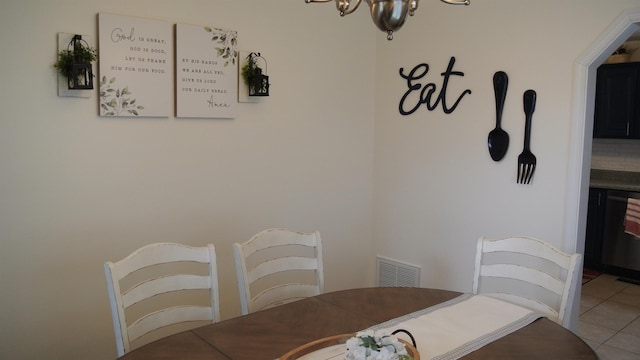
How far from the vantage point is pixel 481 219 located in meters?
3.43

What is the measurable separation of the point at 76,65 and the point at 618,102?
4.88 meters

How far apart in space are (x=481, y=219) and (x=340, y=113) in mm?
1229

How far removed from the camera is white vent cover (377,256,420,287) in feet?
12.5

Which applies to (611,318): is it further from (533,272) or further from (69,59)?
(69,59)

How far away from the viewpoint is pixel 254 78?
3.19 metres

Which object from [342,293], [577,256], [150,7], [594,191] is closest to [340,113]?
[150,7]

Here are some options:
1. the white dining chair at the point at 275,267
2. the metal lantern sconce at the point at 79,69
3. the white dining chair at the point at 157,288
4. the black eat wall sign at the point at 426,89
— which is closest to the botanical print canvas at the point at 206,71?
the metal lantern sconce at the point at 79,69

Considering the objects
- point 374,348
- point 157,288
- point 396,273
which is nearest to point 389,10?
point 374,348

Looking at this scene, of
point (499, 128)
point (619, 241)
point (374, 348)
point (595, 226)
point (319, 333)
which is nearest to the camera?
point (374, 348)

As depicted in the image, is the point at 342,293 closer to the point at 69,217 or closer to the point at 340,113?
the point at 69,217

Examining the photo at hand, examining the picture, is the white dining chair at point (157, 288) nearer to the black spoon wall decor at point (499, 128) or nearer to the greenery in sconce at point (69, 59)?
the greenery in sconce at point (69, 59)

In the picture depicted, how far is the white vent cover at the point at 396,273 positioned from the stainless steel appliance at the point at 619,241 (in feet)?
8.38

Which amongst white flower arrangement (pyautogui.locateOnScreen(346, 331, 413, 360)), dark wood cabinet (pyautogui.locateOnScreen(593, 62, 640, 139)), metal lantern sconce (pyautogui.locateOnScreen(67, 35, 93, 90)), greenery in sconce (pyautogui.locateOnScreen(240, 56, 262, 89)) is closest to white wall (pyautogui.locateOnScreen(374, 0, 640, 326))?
greenery in sconce (pyautogui.locateOnScreen(240, 56, 262, 89))

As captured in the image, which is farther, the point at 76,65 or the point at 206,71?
the point at 206,71
